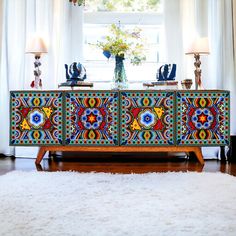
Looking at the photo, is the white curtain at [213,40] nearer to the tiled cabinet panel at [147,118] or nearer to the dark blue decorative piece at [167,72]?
the dark blue decorative piece at [167,72]

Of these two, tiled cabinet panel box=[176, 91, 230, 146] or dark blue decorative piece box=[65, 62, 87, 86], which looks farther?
dark blue decorative piece box=[65, 62, 87, 86]

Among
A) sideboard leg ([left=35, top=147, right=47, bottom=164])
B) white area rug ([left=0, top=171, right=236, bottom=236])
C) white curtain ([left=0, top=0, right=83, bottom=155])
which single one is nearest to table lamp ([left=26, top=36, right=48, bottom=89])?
white curtain ([left=0, top=0, right=83, bottom=155])

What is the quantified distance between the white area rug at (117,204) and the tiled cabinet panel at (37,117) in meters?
0.75

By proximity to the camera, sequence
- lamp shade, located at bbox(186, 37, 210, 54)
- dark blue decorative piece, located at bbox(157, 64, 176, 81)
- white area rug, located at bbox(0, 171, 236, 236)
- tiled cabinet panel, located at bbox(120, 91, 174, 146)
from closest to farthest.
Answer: white area rug, located at bbox(0, 171, 236, 236) → tiled cabinet panel, located at bbox(120, 91, 174, 146) → lamp shade, located at bbox(186, 37, 210, 54) → dark blue decorative piece, located at bbox(157, 64, 176, 81)

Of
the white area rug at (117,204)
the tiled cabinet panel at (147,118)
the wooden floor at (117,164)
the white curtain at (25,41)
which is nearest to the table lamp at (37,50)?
the white curtain at (25,41)

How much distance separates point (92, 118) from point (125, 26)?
4.49 feet

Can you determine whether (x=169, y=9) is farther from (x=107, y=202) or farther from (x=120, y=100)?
(x=107, y=202)

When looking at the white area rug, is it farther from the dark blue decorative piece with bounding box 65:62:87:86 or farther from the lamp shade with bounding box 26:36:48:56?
the lamp shade with bounding box 26:36:48:56

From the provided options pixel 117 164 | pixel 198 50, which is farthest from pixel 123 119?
pixel 198 50

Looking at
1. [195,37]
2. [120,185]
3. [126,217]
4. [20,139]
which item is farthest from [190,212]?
[195,37]

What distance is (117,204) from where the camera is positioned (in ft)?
7.86

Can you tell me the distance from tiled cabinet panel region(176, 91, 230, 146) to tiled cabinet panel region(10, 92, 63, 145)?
1.06 m

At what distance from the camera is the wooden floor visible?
3.87 meters

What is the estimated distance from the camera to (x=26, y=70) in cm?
474
